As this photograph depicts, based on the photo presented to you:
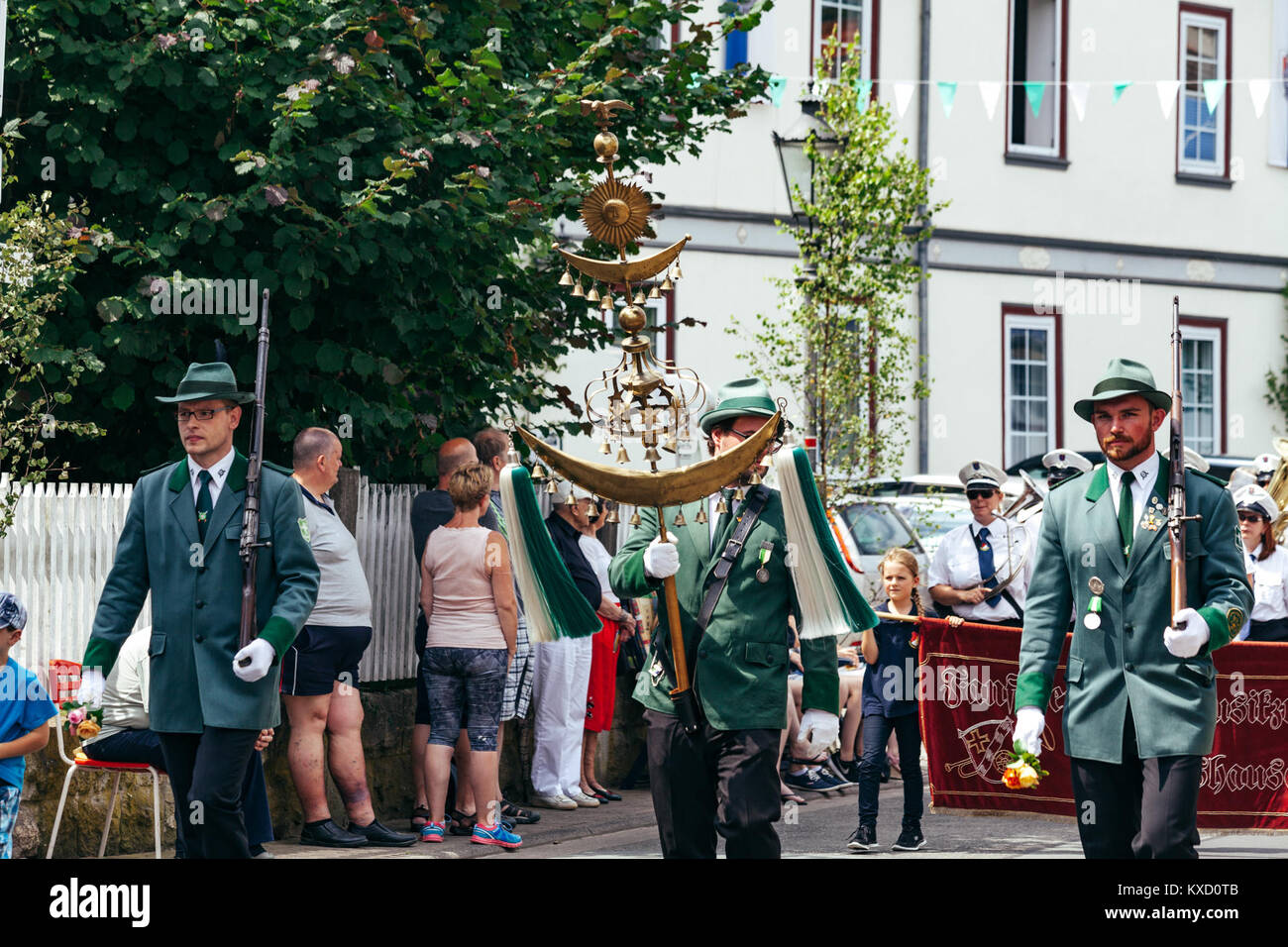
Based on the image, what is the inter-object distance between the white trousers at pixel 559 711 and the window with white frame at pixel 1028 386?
14.5 meters

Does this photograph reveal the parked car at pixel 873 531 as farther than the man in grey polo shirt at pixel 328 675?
Yes

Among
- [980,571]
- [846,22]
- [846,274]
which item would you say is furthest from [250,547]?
[846,22]

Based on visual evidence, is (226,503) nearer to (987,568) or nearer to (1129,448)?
(1129,448)

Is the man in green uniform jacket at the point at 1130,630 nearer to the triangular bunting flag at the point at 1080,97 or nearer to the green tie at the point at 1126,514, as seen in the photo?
the green tie at the point at 1126,514

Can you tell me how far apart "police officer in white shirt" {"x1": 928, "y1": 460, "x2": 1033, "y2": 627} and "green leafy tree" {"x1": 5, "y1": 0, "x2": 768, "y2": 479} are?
301 cm

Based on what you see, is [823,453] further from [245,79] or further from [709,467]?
[709,467]

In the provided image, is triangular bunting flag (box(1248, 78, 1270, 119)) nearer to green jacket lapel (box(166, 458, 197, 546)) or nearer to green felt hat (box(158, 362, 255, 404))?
green felt hat (box(158, 362, 255, 404))

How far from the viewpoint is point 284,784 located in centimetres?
994

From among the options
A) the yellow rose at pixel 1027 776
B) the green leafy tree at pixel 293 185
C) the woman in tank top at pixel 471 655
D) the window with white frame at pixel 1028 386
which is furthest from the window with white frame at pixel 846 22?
the yellow rose at pixel 1027 776

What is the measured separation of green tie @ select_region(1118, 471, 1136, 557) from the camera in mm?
6500

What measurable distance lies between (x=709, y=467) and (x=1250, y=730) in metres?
5.03

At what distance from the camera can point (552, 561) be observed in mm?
6680

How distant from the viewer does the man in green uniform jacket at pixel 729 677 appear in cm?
639

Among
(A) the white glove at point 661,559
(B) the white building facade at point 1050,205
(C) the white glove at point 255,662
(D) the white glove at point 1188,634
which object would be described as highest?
(B) the white building facade at point 1050,205
